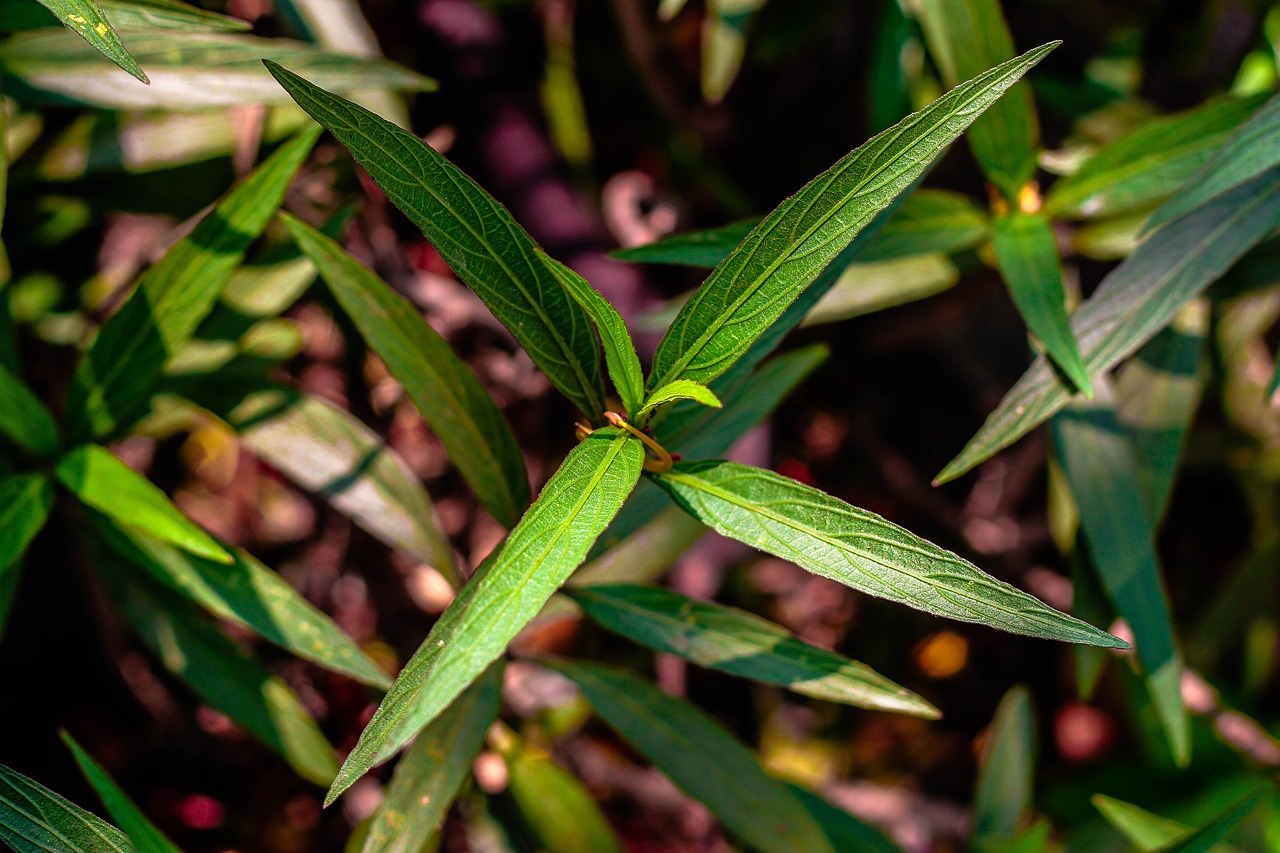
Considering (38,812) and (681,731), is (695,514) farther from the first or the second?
(38,812)

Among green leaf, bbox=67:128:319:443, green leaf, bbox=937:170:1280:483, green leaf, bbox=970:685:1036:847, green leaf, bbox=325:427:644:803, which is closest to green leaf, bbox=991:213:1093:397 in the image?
green leaf, bbox=937:170:1280:483

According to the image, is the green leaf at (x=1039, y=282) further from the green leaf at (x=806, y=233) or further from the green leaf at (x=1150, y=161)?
the green leaf at (x=806, y=233)

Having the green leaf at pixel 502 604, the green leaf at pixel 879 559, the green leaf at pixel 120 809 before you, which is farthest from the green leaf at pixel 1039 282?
the green leaf at pixel 120 809

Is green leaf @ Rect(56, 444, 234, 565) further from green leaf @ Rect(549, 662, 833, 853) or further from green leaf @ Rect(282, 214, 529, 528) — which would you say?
green leaf @ Rect(549, 662, 833, 853)

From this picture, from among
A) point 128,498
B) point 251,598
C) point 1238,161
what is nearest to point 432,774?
point 251,598

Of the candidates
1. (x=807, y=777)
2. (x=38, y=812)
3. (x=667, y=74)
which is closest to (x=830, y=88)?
(x=667, y=74)

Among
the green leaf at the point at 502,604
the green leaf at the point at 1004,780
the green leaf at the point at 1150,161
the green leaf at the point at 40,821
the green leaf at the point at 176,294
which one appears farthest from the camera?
the green leaf at the point at 1004,780
